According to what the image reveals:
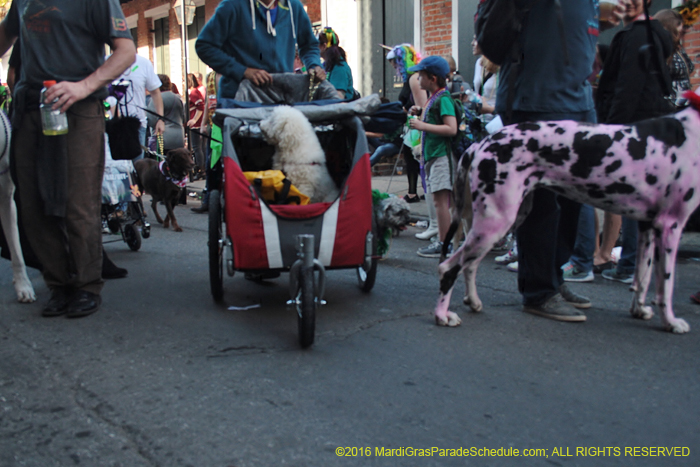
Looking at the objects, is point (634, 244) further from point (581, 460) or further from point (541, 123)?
point (581, 460)

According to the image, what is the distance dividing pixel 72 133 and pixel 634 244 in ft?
13.5

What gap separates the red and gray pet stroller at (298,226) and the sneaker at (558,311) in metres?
1.07

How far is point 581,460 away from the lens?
2.32 m

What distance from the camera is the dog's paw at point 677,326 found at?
3.71 metres

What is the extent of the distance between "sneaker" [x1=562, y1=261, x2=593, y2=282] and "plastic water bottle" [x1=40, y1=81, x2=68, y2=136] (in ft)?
12.1

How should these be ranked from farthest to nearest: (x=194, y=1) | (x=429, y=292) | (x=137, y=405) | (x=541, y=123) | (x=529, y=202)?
(x=194, y=1), (x=429, y=292), (x=529, y=202), (x=541, y=123), (x=137, y=405)

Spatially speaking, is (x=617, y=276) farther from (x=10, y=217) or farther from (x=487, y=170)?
(x=10, y=217)

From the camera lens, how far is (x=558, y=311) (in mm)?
4027

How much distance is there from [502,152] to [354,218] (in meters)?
0.91

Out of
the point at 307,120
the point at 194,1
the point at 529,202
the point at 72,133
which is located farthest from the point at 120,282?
the point at 194,1

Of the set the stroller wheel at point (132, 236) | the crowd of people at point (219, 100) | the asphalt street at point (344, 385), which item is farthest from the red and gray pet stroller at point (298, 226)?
the stroller wheel at point (132, 236)

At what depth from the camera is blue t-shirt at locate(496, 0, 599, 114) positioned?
395 centimetres

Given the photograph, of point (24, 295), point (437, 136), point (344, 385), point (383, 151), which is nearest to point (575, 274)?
point (437, 136)

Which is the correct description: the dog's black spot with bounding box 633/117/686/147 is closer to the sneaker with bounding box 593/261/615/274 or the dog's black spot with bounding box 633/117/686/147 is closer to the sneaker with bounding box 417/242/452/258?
the sneaker with bounding box 593/261/615/274
